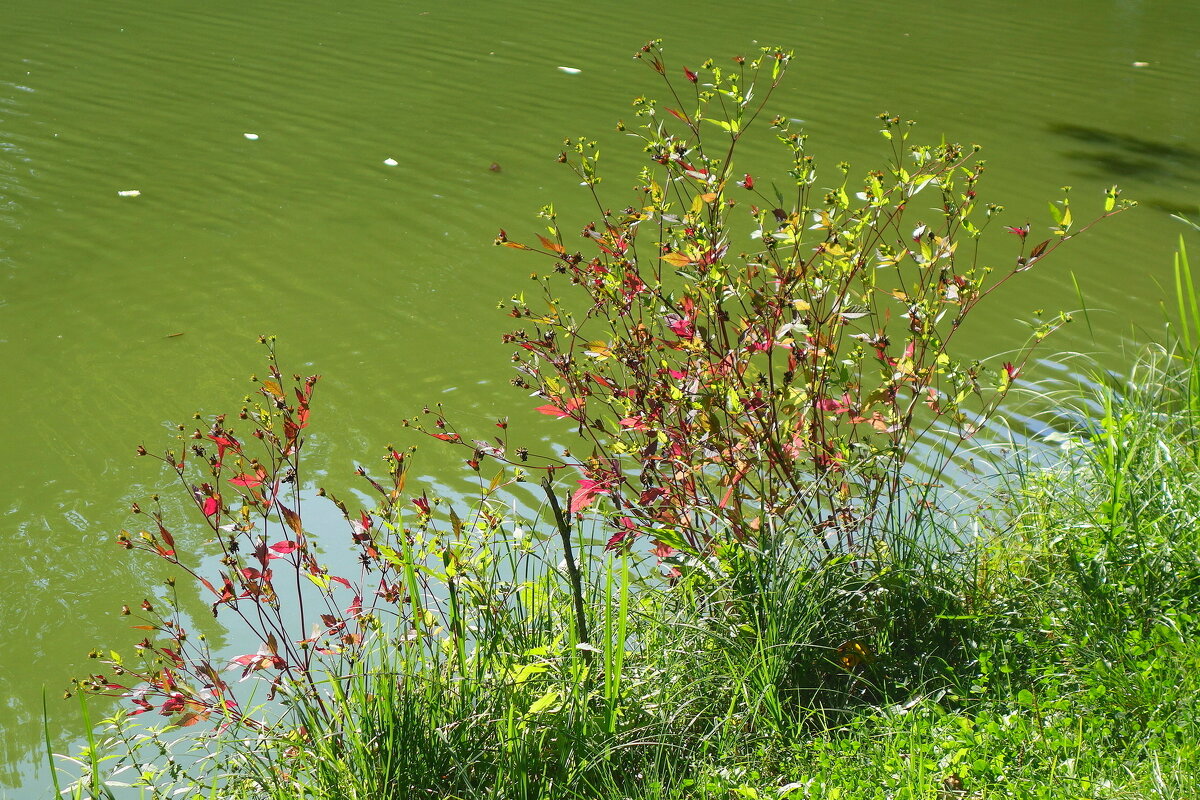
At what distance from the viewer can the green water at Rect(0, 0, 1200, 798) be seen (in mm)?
4051

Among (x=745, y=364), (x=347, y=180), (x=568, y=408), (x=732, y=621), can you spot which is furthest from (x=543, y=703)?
→ (x=347, y=180)

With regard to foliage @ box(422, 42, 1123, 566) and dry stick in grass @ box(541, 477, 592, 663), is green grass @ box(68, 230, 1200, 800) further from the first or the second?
foliage @ box(422, 42, 1123, 566)

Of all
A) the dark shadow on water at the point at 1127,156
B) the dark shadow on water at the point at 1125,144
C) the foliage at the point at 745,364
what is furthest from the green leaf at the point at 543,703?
the dark shadow on water at the point at 1125,144

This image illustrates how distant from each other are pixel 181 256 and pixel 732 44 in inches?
220

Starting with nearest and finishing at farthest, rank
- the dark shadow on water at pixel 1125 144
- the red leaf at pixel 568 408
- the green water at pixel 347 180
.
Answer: the red leaf at pixel 568 408
the green water at pixel 347 180
the dark shadow on water at pixel 1125 144

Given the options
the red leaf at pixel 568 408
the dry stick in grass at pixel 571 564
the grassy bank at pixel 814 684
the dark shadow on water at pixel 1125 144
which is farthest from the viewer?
the dark shadow on water at pixel 1125 144

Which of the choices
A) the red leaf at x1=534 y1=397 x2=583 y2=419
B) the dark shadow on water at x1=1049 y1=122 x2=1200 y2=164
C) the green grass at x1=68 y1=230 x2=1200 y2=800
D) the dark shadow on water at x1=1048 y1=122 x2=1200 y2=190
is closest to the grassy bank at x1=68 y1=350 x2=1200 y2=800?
the green grass at x1=68 y1=230 x2=1200 y2=800

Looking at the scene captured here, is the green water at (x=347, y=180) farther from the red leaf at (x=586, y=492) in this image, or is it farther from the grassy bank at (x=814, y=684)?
the red leaf at (x=586, y=492)

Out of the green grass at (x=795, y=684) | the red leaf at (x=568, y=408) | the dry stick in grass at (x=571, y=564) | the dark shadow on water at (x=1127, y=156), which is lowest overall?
the green grass at (x=795, y=684)

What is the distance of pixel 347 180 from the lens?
6.68m

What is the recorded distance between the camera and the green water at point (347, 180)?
4.05 m

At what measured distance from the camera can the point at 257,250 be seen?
18.8ft

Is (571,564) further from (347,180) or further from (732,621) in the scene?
(347,180)

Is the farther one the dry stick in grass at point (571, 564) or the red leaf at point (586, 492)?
the red leaf at point (586, 492)
